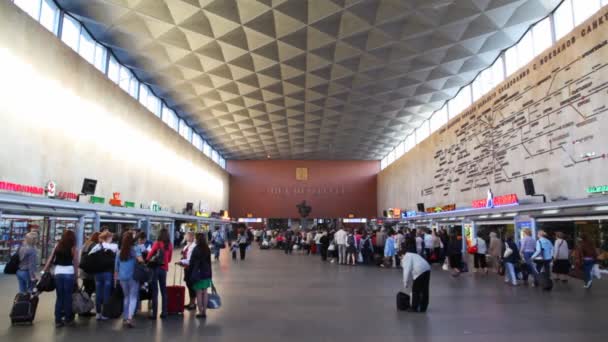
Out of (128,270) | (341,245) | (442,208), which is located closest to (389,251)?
(341,245)

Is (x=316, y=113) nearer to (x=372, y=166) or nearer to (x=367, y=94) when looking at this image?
(x=367, y=94)

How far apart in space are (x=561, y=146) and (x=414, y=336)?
10.4 m

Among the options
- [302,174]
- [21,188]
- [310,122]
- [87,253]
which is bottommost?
[87,253]

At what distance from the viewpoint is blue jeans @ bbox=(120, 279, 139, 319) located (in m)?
6.04

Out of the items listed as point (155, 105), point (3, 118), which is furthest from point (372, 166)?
point (3, 118)

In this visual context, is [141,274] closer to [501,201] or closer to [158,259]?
[158,259]

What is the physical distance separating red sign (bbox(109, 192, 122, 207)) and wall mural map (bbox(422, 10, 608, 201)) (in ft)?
53.4

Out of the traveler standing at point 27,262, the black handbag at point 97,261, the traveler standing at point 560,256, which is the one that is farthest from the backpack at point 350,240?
the traveler standing at point 27,262

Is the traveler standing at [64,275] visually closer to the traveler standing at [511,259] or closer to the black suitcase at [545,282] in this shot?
the black suitcase at [545,282]

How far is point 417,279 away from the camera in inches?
284

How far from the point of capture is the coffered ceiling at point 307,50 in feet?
46.1

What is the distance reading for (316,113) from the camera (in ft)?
87.2

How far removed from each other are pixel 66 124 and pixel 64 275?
34.1 ft

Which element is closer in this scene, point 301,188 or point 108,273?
point 108,273
